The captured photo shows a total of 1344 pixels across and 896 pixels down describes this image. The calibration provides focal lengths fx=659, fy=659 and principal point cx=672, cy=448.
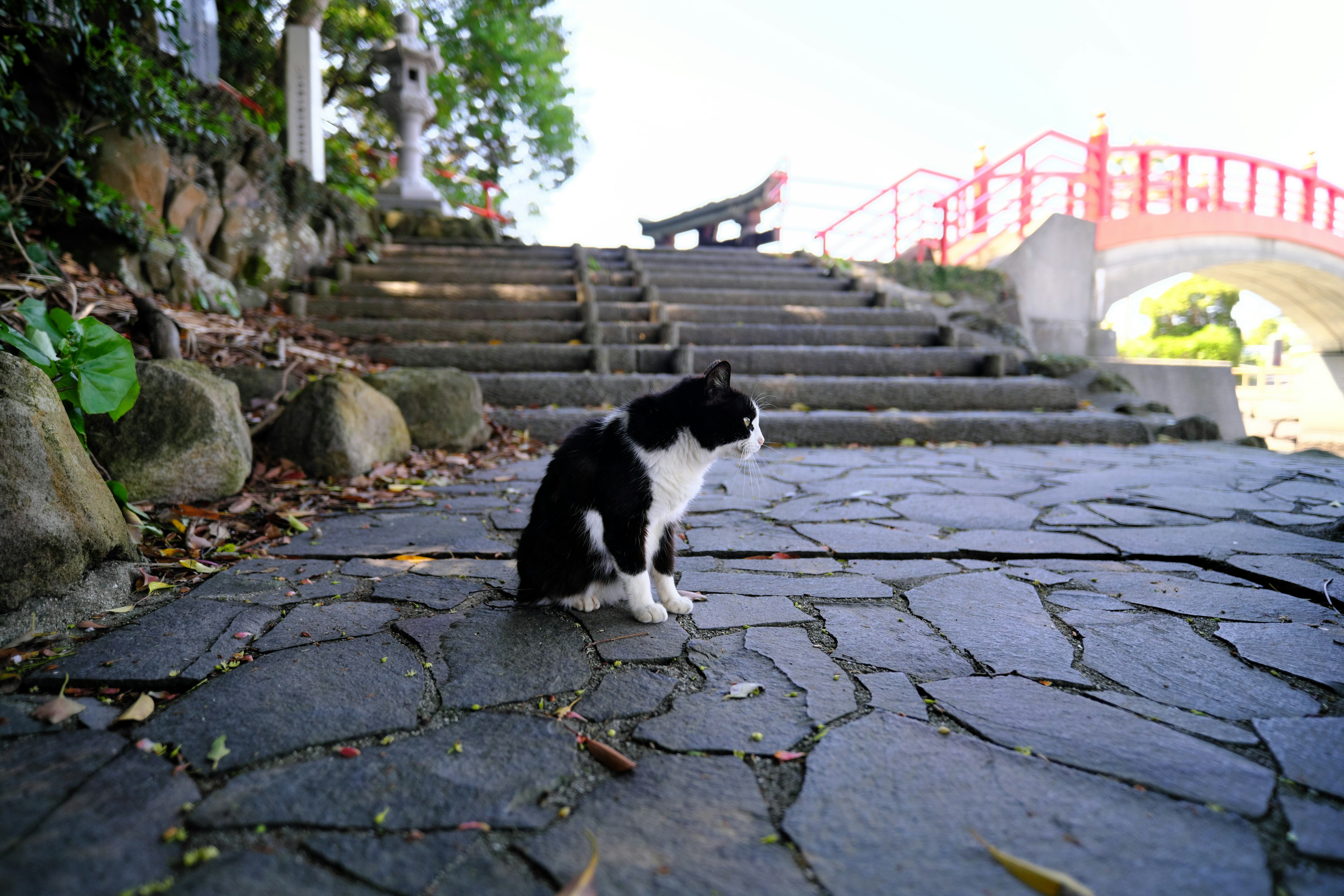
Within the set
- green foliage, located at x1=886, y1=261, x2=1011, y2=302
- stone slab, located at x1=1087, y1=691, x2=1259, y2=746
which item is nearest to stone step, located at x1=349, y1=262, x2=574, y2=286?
green foliage, located at x1=886, y1=261, x2=1011, y2=302

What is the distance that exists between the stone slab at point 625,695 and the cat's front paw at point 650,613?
326 millimetres

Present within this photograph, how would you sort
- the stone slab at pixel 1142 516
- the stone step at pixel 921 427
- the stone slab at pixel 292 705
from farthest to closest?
the stone step at pixel 921 427
the stone slab at pixel 1142 516
the stone slab at pixel 292 705

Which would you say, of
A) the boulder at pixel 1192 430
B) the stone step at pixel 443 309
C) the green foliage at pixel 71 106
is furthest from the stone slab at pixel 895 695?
the stone step at pixel 443 309

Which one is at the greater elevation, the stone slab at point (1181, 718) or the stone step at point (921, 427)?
the stone step at point (921, 427)

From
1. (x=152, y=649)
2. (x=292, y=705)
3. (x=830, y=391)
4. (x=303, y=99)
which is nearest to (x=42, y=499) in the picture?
(x=152, y=649)

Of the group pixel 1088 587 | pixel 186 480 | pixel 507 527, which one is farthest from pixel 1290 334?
pixel 186 480

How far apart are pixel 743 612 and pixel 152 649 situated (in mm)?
1684

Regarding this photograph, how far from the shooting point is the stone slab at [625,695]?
5.06 ft

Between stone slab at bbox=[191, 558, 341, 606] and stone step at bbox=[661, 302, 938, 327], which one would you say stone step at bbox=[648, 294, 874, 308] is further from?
stone slab at bbox=[191, 558, 341, 606]

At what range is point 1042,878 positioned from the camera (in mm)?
1018

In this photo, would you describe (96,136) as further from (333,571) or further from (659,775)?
(659,775)

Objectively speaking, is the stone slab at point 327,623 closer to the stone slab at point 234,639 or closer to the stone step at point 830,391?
the stone slab at point 234,639

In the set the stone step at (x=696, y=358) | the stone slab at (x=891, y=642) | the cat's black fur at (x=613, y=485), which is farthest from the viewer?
the stone step at (x=696, y=358)

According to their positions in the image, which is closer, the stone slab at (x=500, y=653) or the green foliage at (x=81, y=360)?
the stone slab at (x=500, y=653)
